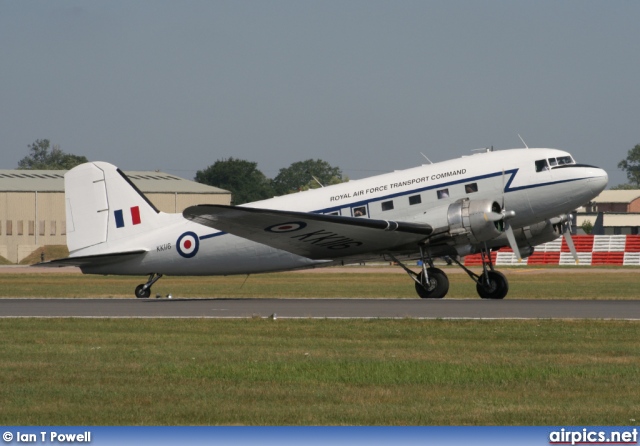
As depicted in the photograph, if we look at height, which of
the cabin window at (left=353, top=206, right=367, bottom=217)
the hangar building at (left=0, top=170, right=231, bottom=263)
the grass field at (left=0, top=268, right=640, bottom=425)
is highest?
the hangar building at (left=0, top=170, right=231, bottom=263)

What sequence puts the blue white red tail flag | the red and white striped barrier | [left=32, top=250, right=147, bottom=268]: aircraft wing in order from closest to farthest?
[left=32, top=250, right=147, bottom=268]: aircraft wing → the blue white red tail flag → the red and white striped barrier

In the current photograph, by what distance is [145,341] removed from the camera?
63.2 feet

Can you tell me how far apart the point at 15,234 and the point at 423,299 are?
8568 cm

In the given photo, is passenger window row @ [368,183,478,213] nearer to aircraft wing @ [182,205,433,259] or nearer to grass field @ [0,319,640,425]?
aircraft wing @ [182,205,433,259]

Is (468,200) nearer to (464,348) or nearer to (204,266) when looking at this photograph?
(204,266)

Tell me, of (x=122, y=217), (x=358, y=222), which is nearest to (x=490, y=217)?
(x=358, y=222)

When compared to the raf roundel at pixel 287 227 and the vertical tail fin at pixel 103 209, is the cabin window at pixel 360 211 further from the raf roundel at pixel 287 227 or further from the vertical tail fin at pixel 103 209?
the vertical tail fin at pixel 103 209

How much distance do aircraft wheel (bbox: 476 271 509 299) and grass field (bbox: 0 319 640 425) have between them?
28.1 ft

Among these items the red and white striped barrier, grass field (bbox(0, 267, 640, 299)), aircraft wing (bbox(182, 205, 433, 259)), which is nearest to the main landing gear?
aircraft wing (bbox(182, 205, 433, 259))

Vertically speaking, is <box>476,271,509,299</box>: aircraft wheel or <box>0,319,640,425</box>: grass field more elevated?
<box>476,271,509,299</box>: aircraft wheel

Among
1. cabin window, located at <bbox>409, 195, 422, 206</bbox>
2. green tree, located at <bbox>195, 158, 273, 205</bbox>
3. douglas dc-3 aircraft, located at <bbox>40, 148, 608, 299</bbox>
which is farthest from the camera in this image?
green tree, located at <bbox>195, 158, 273, 205</bbox>

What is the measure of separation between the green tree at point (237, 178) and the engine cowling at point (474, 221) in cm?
13702

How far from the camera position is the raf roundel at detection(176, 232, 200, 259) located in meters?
31.1

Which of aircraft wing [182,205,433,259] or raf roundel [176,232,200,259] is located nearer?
aircraft wing [182,205,433,259]
